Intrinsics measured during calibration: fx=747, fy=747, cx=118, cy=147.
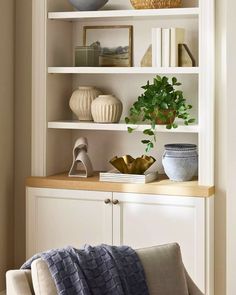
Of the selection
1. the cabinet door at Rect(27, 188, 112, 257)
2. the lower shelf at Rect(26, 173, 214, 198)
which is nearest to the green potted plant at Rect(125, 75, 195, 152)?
the lower shelf at Rect(26, 173, 214, 198)

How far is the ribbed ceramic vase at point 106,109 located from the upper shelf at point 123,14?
0.47 m

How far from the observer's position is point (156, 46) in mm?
4223

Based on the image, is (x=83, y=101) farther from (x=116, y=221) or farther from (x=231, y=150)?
(x=231, y=150)

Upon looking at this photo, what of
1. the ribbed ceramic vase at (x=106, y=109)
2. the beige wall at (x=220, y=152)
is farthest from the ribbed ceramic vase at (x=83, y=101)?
the beige wall at (x=220, y=152)

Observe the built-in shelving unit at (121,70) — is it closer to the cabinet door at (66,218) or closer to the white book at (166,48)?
the white book at (166,48)

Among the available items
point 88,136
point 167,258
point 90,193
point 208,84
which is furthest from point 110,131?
point 167,258

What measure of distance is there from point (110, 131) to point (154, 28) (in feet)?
2.44

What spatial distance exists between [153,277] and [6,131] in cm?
214

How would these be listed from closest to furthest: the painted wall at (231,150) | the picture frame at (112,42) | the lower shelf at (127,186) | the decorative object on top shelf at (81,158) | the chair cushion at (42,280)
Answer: the chair cushion at (42,280) → the painted wall at (231,150) → the lower shelf at (127,186) → the decorative object on top shelf at (81,158) → the picture frame at (112,42)

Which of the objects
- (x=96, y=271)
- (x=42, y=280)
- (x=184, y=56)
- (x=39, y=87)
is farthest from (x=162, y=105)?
(x=42, y=280)

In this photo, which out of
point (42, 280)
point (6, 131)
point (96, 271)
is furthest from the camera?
point (6, 131)

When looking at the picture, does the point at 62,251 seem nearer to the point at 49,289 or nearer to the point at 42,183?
the point at 49,289

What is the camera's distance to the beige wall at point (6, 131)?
14.7 feet

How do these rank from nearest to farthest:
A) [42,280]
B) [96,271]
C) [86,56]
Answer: [42,280] → [96,271] → [86,56]
